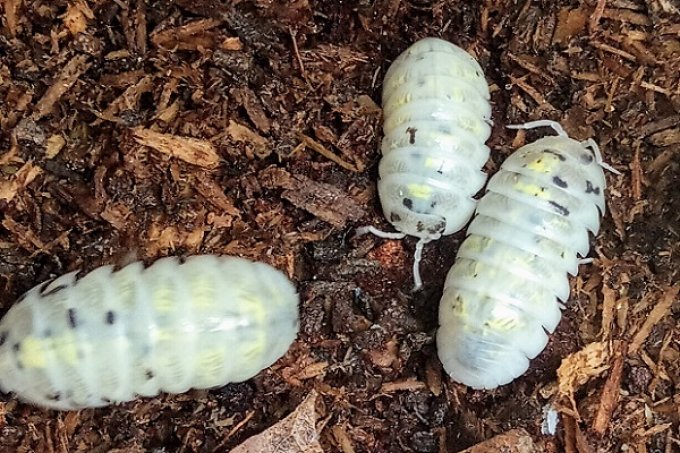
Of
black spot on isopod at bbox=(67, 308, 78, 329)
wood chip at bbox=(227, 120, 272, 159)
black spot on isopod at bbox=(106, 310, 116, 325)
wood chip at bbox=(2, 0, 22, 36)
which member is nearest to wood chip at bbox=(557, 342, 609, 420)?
wood chip at bbox=(227, 120, 272, 159)

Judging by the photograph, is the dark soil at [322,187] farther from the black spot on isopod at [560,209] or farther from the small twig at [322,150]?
the black spot on isopod at [560,209]

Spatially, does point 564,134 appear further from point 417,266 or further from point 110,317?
point 110,317

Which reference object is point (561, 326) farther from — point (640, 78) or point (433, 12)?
point (433, 12)

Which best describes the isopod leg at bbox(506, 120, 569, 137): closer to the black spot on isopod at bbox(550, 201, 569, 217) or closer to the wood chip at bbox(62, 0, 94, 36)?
the black spot on isopod at bbox(550, 201, 569, 217)

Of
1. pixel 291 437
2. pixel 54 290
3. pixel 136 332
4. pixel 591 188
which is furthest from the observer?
pixel 591 188

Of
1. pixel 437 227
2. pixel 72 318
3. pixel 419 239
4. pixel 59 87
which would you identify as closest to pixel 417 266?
pixel 419 239

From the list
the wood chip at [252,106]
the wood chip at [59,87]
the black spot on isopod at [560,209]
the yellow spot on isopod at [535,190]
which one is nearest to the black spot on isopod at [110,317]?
the wood chip at [59,87]

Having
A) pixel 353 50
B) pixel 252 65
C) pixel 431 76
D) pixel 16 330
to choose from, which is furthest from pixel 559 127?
pixel 16 330
